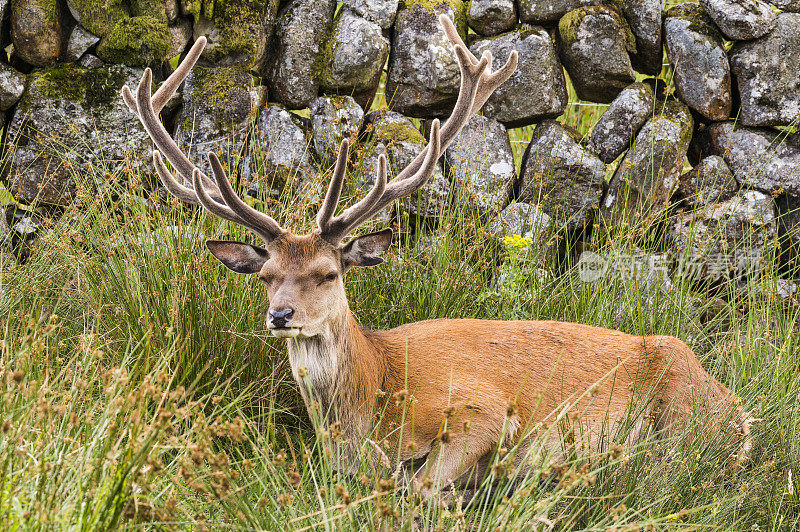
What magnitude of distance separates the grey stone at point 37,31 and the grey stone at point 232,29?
0.83 metres

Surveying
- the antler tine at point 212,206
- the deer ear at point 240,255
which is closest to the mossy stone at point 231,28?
the antler tine at point 212,206

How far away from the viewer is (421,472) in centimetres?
315

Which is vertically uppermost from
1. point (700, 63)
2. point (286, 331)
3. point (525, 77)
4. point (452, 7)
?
point (452, 7)

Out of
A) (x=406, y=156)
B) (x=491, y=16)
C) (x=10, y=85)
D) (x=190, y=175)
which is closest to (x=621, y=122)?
(x=491, y=16)

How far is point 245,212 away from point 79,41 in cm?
253

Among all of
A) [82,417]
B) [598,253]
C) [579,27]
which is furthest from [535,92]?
[82,417]

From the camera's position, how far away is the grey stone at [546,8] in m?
5.29

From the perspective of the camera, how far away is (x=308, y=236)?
315 centimetres

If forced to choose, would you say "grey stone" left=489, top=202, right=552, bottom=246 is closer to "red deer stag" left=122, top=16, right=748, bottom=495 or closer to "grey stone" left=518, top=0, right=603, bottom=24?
"red deer stag" left=122, top=16, right=748, bottom=495

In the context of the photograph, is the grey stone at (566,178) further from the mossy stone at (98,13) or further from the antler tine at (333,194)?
the mossy stone at (98,13)

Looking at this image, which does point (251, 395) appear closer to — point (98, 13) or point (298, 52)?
point (298, 52)

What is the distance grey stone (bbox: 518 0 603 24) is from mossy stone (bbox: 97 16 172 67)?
2.39 metres

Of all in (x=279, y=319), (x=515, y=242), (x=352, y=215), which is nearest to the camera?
(x=279, y=319)

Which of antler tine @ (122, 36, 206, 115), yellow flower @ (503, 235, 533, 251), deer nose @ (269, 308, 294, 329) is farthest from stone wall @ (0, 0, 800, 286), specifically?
deer nose @ (269, 308, 294, 329)
